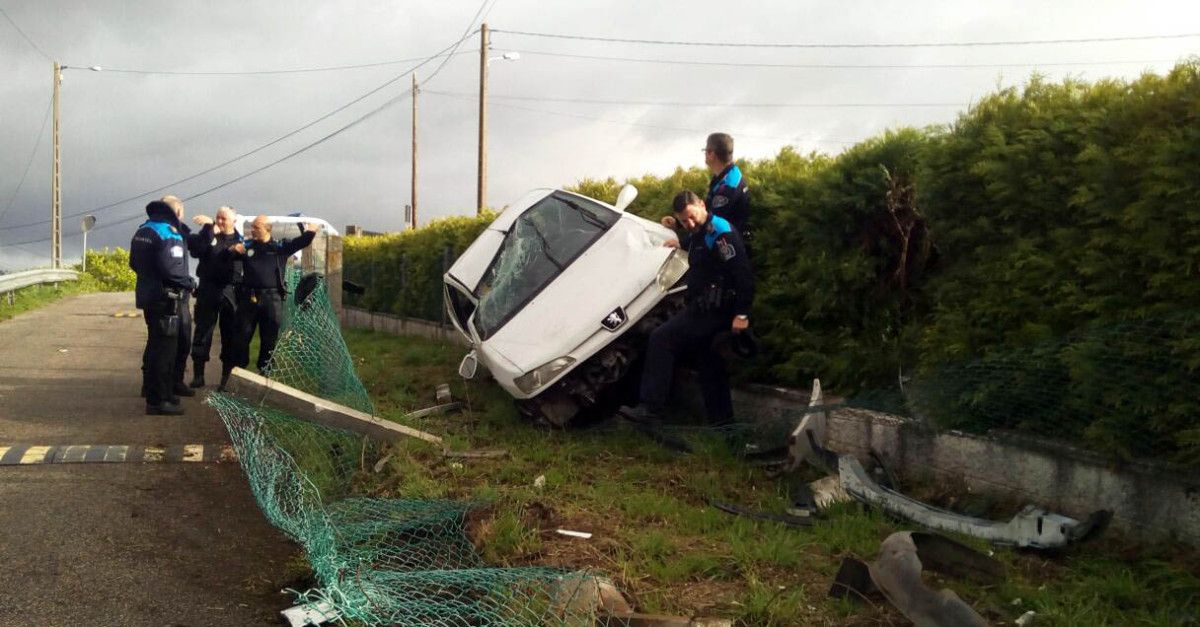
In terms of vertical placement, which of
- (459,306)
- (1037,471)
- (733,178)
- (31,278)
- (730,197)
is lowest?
(1037,471)

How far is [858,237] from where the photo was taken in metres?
6.08

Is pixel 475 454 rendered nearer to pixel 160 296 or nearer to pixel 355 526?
pixel 355 526

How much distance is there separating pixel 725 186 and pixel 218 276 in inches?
225

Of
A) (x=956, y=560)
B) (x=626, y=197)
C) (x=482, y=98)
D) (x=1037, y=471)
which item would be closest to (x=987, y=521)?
(x=1037, y=471)

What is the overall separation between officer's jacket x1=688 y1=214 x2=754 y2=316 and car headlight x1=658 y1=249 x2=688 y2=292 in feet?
1.41

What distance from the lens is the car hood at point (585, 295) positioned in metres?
6.53

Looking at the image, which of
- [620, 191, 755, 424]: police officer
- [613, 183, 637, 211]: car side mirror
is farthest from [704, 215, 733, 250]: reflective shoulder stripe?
[613, 183, 637, 211]: car side mirror

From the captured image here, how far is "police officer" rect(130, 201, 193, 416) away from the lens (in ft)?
27.7

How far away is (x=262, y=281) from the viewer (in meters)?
9.34

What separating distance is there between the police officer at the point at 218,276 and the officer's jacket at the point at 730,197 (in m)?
5.33

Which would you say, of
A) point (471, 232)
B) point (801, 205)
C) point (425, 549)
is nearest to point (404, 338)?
point (471, 232)

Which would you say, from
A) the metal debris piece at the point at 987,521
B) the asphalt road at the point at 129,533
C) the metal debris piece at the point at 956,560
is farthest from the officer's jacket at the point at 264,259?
the metal debris piece at the point at 956,560

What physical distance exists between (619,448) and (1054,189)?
123 inches

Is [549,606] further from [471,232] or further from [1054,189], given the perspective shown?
[471,232]
